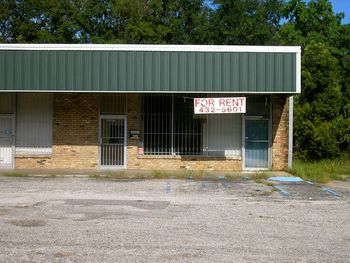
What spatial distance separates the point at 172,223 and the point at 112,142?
11804 millimetres

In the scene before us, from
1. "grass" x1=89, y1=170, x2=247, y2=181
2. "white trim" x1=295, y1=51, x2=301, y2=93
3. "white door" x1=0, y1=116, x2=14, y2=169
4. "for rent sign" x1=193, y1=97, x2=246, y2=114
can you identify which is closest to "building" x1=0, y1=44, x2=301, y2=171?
"white door" x1=0, y1=116, x2=14, y2=169

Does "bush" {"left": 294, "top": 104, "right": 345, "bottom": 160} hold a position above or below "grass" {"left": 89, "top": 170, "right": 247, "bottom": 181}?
above

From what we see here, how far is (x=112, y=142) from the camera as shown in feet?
70.2

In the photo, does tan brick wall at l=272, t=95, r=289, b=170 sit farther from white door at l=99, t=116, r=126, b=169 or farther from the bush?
white door at l=99, t=116, r=126, b=169

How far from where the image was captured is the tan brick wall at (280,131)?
21328mm

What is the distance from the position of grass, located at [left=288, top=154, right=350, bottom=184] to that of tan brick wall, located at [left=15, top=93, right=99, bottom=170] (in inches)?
313

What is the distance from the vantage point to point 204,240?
852 centimetres

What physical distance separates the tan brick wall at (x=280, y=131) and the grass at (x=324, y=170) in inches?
25.4

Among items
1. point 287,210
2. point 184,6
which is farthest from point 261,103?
point 184,6

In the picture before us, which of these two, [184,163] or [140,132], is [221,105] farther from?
[140,132]

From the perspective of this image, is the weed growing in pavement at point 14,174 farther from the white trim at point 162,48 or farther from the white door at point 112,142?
the white trim at point 162,48

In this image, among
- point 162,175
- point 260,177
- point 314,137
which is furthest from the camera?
point 314,137

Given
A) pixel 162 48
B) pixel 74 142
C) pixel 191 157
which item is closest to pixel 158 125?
pixel 191 157

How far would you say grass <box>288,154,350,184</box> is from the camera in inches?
742
